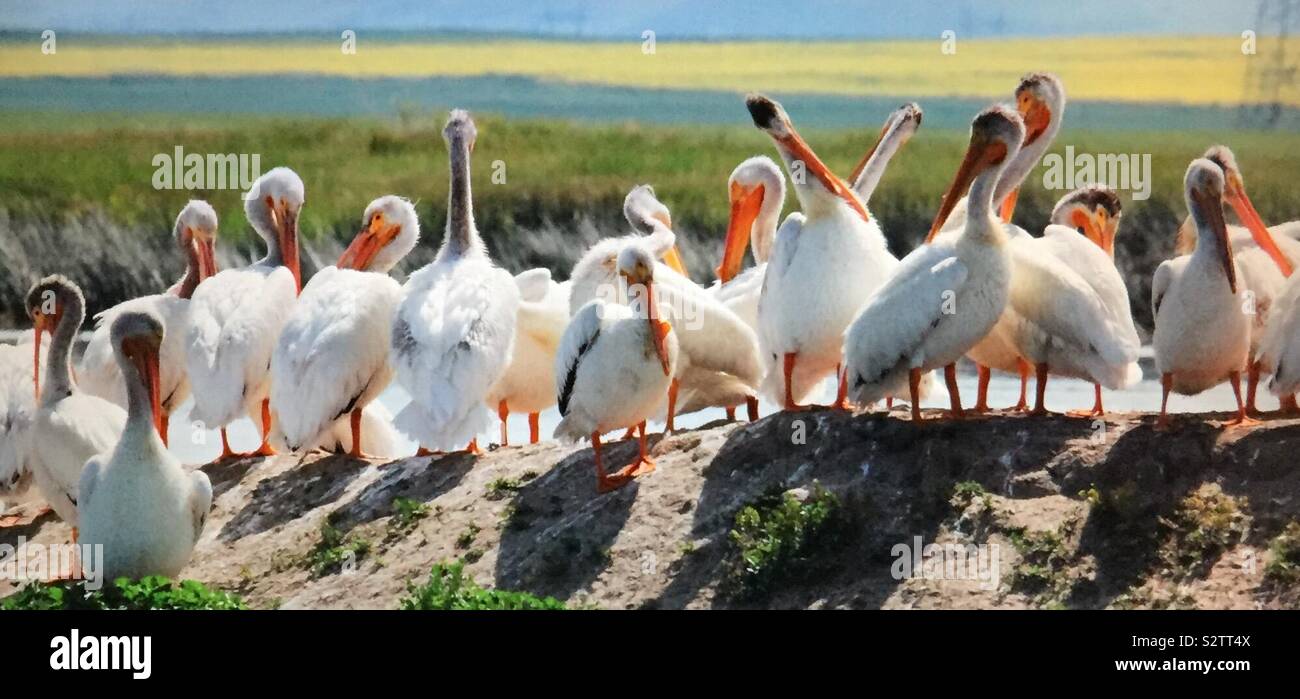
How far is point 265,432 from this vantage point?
1380 cm

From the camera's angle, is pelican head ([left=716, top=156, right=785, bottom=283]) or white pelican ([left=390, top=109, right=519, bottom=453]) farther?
pelican head ([left=716, top=156, right=785, bottom=283])

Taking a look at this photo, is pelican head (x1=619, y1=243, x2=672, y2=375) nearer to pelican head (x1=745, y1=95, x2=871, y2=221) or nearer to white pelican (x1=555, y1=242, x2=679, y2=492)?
white pelican (x1=555, y1=242, x2=679, y2=492)

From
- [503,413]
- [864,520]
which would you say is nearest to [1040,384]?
[864,520]

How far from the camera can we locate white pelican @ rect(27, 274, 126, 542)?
1209 cm

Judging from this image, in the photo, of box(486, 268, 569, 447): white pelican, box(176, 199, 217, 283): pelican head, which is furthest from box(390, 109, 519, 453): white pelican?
box(176, 199, 217, 283): pelican head

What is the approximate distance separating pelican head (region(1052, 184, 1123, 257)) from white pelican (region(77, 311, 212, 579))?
222 inches

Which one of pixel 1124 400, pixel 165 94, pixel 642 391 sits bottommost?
pixel 1124 400

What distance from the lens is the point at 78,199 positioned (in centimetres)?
2150

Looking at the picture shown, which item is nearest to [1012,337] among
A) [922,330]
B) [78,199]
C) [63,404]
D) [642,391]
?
[922,330]

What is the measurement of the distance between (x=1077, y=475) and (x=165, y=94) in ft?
45.5

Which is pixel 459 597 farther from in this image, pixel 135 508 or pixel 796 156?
pixel 796 156

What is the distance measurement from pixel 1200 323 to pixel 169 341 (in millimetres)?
6158

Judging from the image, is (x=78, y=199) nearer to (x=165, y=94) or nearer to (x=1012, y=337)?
(x=165, y=94)

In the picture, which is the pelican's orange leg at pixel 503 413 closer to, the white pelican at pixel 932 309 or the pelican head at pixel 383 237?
the pelican head at pixel 383 237
